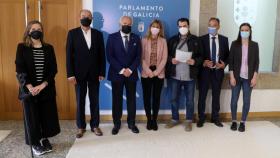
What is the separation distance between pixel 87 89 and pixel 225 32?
2.33 m

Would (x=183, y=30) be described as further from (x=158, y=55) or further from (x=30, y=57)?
(x=30, y=57)

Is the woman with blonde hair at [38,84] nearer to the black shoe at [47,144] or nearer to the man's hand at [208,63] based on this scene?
the black shoe at [47,144]

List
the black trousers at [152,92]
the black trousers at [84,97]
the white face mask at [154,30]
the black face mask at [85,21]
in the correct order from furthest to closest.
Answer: the black trousers at [152,92] → the white face mask at [154,30] → the black trousers at [84,97] → the black face mask at [85,21]

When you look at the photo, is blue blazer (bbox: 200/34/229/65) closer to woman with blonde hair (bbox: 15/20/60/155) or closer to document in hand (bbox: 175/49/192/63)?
document in hand (bbox: 175/49/192/63)

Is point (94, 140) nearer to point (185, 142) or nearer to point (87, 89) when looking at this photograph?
point (87, 89)

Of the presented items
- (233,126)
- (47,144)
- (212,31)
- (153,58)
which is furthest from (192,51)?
(47,144)

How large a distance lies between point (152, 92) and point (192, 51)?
0.79 metres

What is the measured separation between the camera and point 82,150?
3.55 metres

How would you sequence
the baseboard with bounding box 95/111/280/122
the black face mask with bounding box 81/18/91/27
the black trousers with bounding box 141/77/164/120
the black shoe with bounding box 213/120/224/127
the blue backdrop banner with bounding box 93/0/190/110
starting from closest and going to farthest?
the black face mask with bounding box 81/18/91/27
the black trousers with bounding box 141/77/164/120
the blue backdrop banner with bounding box 93/0/190/110
the black shoe with bounding box 213/120/224/127
the baseboard with bounding box 95/111/280/122

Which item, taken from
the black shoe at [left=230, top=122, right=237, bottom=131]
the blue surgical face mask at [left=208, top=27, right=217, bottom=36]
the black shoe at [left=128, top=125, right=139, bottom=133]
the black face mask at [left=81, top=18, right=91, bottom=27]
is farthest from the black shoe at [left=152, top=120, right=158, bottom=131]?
the black face mask at [left=81, top=18, right=91, bottom=27]

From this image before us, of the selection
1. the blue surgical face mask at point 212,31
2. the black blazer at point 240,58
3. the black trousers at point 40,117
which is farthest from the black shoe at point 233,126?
the black trousers at point 40,117

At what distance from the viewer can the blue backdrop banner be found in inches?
173

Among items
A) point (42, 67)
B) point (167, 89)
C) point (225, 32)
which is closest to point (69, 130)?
point (42, 67)

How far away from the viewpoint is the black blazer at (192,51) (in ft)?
13.7
